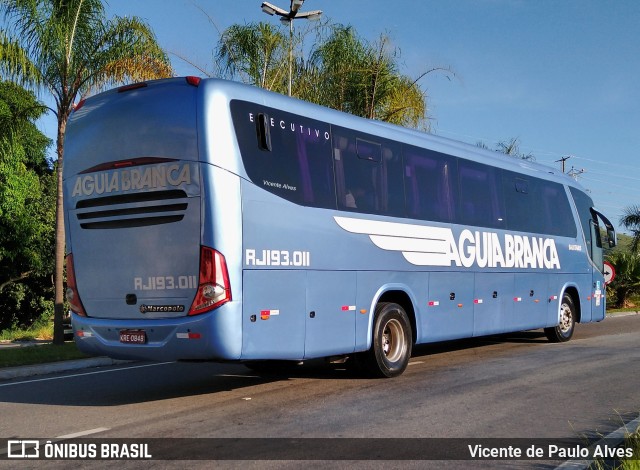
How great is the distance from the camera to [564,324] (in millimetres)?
16469

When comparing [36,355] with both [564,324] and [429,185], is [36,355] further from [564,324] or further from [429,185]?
[564,324]

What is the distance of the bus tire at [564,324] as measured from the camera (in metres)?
16.3

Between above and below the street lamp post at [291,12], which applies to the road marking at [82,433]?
below

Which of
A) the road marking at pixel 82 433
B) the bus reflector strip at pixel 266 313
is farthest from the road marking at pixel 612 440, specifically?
the road marking at pixel 82 433

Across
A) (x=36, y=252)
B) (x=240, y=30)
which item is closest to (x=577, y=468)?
(x=240, y=30)

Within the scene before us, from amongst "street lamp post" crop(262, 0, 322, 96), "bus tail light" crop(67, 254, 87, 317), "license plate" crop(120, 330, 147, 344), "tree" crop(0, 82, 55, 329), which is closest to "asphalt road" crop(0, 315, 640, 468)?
"license plate" crop(120, 330, 147, 344)

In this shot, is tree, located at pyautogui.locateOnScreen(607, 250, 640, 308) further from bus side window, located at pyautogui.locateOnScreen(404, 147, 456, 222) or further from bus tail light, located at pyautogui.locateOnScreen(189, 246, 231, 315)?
bus tail light, located at pyautogui.locateOnScreen(189, 246, 231, 315)

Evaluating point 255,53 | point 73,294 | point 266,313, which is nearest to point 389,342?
point 266,313

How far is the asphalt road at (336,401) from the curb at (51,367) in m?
0.40

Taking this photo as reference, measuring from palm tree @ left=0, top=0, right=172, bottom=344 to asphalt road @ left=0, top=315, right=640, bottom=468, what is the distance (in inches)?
248

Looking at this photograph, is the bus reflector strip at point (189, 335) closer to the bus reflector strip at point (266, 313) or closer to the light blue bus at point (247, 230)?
the light blue bus at point (247, 230)

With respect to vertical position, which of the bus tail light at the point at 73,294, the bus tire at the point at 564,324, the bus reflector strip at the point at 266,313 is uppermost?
the bus tail light at the point at 73,294

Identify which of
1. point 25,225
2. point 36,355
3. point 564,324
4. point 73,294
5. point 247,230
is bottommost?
point 36,355

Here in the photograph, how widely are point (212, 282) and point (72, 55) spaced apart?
10181 mm
